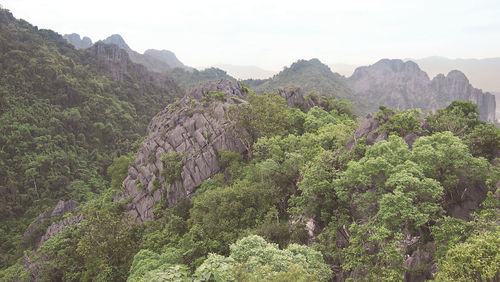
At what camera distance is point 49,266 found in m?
32.6

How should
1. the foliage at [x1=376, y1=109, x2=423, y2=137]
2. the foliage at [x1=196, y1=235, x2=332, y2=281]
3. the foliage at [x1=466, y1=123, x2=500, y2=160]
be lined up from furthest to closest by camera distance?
the foliage at [x1=376, y1=109, x2=423, y2=137], the foliage at [x1=466, y1=123, x2=500, y2=160], the foliage at [x1=196, y1=235, x2=332, y2=281]

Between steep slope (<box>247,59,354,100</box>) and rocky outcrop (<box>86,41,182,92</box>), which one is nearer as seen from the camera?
rocky outcrop (<box>86,41,182,92</box>)

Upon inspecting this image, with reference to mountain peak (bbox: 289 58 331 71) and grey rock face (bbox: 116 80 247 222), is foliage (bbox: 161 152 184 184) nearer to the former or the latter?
grey rock face (bbox: 116 80 247 222)

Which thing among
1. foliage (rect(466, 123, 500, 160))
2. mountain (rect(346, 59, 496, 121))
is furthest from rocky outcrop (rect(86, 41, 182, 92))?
foliage (rect(466, 123, 500, 160))

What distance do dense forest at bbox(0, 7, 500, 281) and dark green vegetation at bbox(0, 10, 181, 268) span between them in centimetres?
59

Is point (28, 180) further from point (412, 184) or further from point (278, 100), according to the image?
point (412, 184)

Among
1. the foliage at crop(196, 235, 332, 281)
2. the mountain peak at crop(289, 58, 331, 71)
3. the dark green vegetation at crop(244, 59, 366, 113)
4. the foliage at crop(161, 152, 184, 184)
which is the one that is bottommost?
the foliage at crop(161, 152, 184, 184)

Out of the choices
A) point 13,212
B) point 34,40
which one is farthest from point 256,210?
point 34,40

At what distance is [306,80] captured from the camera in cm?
15875

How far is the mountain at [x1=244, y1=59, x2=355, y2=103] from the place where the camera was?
150875 mm

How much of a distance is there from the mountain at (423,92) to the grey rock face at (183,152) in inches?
5202

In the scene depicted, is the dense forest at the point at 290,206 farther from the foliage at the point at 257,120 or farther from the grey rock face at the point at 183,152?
the grey rock face at the point at 183,152

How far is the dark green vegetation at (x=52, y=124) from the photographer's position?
63.7 meters

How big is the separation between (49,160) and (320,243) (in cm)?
7497
